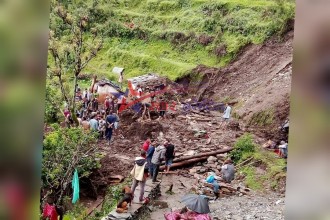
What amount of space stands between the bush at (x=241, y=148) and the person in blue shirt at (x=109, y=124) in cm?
109

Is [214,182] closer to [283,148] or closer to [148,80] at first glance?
[283,148]

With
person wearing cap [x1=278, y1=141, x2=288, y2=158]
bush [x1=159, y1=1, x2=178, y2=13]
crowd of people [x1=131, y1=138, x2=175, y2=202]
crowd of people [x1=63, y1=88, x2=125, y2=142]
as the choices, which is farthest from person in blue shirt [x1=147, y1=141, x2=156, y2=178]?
bush [x1=159, y1=1, x2=178, y2=13]

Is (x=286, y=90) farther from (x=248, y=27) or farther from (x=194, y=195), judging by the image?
(x=194, y=195)

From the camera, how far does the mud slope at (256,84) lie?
399 cm

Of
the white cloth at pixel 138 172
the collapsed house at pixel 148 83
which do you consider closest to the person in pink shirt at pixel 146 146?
the white cloth at pixel 138 172

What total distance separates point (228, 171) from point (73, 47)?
1.76 metres

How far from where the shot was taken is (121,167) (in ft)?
13.8

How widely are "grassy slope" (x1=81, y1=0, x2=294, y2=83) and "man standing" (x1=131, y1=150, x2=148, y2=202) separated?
0.77 meters

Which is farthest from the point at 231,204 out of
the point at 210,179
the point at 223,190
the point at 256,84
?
the point at 256,84

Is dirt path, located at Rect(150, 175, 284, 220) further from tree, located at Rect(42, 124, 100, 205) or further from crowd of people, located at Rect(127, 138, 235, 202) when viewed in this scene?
tree, located at Rect(42, 124, 100, 205)

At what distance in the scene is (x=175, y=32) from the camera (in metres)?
4.29

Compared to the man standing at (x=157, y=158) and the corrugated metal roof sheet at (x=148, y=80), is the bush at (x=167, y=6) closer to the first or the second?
the corrugated metal roof sheet at (x=148, y=80)
